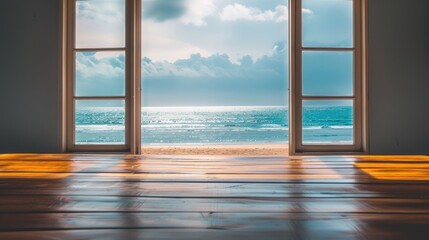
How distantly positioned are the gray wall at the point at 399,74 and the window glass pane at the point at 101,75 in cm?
227

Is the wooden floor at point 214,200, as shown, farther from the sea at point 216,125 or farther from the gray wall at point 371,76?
the gray wall at point 371,76

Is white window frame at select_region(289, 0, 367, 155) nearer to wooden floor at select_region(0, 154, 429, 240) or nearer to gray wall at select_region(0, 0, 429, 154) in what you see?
gray wall at select_region(0, 0, 429, 154)

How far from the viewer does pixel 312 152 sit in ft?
11.5

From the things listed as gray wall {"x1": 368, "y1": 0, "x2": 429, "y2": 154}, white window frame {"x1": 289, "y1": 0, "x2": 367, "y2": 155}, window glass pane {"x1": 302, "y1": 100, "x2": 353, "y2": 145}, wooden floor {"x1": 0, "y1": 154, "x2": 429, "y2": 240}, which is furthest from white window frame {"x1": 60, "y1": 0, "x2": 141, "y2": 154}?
gray wall {"x1": 368, "y1": 0, "x2": 429, "y2": 154}

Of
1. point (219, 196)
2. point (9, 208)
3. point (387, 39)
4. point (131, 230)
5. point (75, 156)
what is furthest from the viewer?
point (387, 39)

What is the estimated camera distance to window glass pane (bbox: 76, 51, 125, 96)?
3627mm

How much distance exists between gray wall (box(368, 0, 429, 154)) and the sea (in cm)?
27

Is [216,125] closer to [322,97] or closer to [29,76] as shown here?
[322,97]

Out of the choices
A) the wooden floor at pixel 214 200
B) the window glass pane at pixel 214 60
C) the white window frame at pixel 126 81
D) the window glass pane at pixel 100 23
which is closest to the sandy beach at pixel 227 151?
the white window frame at pixel 126 81

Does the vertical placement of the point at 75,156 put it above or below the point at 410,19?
below

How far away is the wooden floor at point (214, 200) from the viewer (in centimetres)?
79

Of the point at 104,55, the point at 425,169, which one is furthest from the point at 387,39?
the point at 104,55

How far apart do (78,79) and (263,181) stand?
2.84 meters

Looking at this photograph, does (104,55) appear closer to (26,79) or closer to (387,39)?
(26,79)
